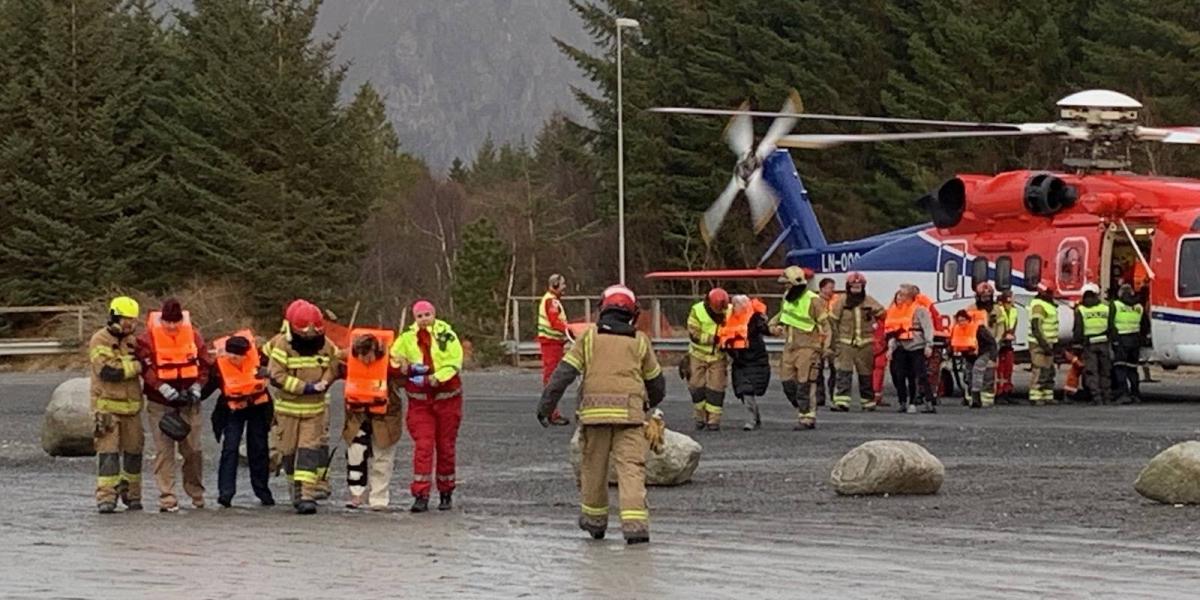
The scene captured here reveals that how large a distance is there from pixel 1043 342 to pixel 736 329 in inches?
250

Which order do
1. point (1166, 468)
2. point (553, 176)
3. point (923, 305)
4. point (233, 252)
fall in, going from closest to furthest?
point (1166, 468), point (923, 305), point (233, 252), point (553, 176)

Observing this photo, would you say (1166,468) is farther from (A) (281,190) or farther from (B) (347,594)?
(A) (281,190)

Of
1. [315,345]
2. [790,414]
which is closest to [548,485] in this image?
[315,345]

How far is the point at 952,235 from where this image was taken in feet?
98.9

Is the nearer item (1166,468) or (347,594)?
(347,594)

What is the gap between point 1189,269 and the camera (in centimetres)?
2675

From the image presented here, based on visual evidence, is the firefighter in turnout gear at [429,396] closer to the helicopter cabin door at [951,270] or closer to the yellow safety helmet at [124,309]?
the yellow safety helmet at [124,309]

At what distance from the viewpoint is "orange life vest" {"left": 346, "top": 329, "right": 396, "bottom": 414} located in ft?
50.4

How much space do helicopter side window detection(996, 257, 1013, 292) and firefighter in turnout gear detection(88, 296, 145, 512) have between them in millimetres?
16040

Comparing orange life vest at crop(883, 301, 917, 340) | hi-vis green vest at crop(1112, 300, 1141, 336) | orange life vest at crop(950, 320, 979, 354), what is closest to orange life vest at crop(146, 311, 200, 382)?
orange life vest at crop(883, 301, 917, 340)

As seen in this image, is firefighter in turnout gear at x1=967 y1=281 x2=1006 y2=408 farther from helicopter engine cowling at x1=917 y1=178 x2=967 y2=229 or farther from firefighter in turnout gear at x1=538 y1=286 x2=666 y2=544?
firefighter in turnout gear at x1=538 y1=286 x2=666 y2=544

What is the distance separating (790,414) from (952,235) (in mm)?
5243

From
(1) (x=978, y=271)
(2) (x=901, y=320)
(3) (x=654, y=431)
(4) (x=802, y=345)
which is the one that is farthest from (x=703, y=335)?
(3) (x=654, y=431)

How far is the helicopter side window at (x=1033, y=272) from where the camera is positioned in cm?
2861
